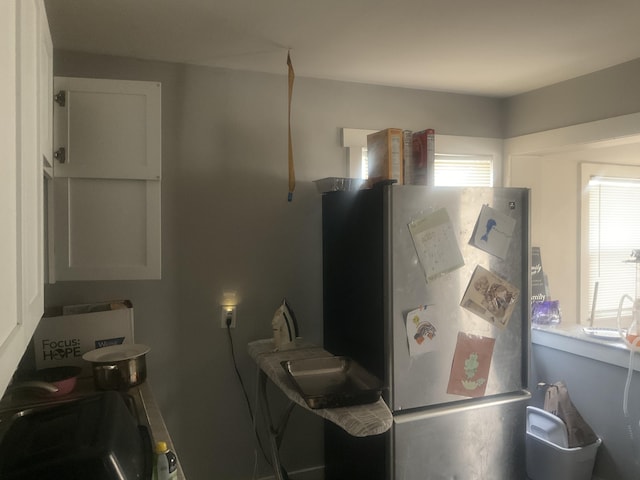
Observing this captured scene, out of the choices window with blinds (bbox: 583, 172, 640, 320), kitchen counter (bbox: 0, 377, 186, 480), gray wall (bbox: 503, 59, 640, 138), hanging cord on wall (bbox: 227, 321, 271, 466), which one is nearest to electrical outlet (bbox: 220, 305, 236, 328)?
hanging cord on wall (bbox: 227, 321, 271, 466)

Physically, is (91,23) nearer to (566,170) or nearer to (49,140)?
(49,140)

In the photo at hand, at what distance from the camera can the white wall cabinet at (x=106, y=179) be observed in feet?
5.82

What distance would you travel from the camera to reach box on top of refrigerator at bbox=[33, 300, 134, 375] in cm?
192

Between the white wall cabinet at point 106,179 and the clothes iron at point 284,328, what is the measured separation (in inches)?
26.3

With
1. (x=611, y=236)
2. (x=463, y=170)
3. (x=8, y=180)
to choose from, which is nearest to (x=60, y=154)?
(x=8, y=180)

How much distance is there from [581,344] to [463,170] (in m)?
1.16

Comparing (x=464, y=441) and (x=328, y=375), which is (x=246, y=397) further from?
(x=464, y=441)

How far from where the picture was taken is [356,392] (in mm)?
1736

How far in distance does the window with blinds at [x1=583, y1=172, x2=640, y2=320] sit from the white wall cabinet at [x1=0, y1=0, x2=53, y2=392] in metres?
3.18

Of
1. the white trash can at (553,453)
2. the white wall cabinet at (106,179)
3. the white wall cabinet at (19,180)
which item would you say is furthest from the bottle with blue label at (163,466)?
the white trash can at (553,453)

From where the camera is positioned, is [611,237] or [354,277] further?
[611,237]

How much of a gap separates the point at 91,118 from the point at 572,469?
104 inches

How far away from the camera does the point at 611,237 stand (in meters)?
3.32

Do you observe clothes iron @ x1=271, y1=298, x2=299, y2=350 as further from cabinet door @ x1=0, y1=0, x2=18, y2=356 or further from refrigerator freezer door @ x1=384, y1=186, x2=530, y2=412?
cabinet door @ x1=0, y1=0, x2=18, y2=356
